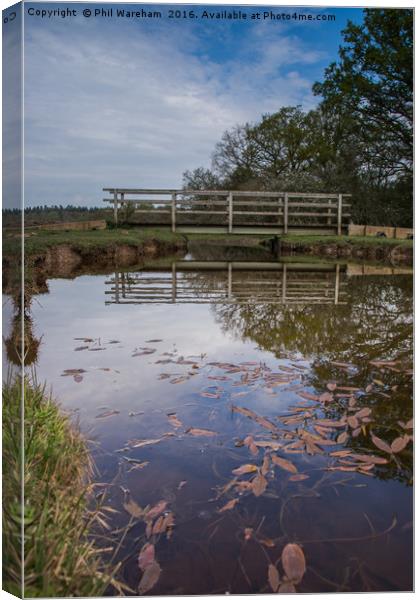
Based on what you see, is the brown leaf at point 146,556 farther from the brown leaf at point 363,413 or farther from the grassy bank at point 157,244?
the grassy bank at point 157,244

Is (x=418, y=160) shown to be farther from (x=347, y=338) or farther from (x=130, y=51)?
(x=347, y=338)

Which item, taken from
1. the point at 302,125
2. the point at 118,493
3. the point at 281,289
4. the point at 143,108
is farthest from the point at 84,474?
the point at 302,125

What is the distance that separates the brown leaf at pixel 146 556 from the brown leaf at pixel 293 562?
9.8 inches

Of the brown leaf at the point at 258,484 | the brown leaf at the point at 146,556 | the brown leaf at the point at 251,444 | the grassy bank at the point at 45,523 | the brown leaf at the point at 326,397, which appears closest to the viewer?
the grassy bank at the point at 45,523

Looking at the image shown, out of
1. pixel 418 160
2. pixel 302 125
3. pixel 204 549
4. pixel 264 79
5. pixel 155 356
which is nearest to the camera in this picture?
pixel 204 549

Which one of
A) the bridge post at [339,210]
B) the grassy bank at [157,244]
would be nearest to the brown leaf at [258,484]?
the grassy bank at [157,244]

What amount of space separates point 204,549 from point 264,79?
1.22 meters

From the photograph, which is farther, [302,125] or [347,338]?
[302,125]

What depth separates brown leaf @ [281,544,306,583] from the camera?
2.98ft

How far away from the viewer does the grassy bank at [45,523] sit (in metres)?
0.82

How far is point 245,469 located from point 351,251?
8.32m

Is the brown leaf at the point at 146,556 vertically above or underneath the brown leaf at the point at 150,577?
above

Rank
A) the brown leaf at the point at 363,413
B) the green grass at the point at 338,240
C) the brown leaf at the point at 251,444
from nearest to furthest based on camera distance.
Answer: the brown leaf at the point at 251,444 < the brown leaf at the point at 363,413 < the green grass at the point at 338,240

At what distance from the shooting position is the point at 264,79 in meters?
1.45
